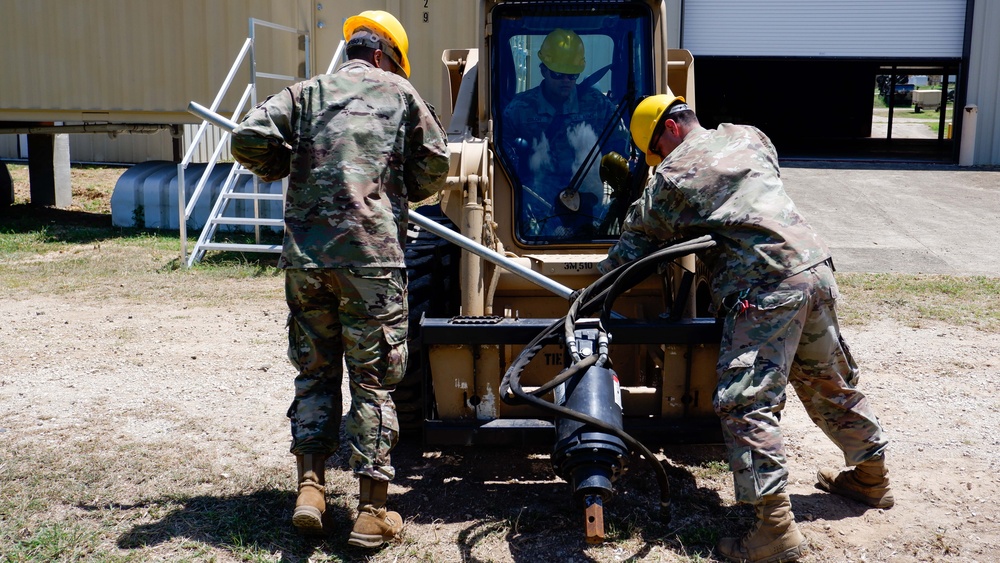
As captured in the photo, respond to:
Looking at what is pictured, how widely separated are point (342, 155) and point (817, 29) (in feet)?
52.7

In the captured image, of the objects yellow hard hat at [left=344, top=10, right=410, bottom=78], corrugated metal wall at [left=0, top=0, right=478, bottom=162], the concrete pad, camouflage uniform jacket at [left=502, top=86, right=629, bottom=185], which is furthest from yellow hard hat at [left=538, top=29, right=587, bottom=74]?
corrugated metal wall at [left=0, top=0, right=478, bottom=162]

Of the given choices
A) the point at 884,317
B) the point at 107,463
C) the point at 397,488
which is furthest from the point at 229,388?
the point at 884,317

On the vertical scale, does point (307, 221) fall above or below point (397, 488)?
above

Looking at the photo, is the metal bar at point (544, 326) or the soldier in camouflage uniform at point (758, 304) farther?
the metal bar at point (544, 326)

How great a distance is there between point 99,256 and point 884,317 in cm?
825

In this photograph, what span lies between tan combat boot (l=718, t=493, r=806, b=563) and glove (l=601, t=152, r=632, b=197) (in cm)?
207

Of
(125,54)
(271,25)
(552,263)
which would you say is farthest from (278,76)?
(552,263)

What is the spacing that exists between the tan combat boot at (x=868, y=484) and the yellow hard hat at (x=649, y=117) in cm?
167

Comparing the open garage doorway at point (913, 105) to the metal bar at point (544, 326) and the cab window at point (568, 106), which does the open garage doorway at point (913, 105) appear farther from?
the metal bar at point (544, 326)

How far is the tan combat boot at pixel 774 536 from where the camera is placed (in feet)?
12.1

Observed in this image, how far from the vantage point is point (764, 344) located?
375 cm

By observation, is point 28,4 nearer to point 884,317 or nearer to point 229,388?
point 229,388

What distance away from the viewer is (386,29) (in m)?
4.11

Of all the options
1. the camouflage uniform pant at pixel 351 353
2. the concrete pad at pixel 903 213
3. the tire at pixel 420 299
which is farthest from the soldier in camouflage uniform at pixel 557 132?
the concrete pad at pixel 903 213
